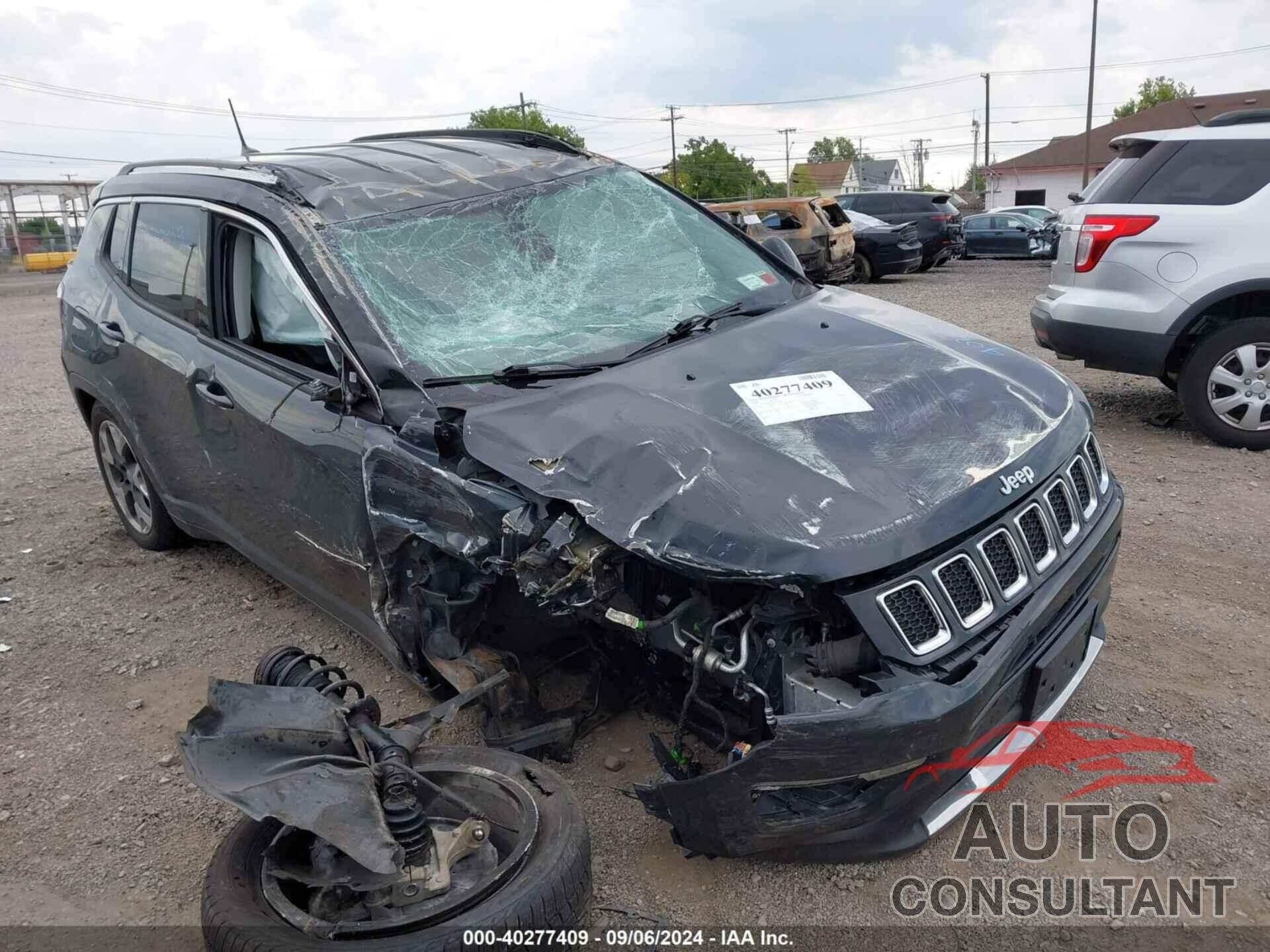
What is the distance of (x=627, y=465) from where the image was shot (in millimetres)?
2494

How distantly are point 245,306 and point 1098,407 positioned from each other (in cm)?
589

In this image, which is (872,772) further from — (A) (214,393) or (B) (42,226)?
(B) (42,226)

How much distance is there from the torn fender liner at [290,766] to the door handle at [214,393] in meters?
1.33

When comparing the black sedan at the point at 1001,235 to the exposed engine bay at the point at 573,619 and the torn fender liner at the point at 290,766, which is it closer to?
the exposed engine bay at the point at 573,619

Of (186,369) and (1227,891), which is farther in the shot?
(186,369)

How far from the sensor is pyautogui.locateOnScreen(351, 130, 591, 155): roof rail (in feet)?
14.5

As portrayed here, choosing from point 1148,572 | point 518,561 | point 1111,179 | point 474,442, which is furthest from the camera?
point 1111,179

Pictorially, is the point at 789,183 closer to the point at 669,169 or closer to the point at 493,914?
the point at 669,169

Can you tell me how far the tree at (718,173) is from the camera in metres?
75.4

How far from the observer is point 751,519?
228 cm

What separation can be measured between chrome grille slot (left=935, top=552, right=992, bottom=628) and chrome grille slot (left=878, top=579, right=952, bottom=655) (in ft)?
0.18

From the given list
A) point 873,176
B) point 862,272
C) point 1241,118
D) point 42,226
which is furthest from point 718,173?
point 1241,118

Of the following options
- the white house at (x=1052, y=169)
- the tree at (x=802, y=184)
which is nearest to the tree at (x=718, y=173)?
the tree at (x=802, y=184)

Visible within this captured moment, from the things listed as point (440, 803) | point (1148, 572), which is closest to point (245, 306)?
point (440, 803)
